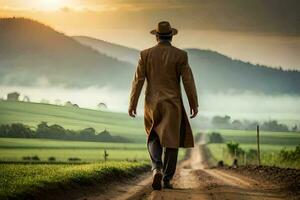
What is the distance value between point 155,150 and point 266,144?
2258 inches

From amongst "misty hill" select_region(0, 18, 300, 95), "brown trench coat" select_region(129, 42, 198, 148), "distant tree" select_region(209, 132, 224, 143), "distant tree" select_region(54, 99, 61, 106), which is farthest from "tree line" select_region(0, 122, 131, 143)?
"brown trench coat" select_region(129, 42, 198, 148)

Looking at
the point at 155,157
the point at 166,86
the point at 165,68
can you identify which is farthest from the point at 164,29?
the point at 155,157

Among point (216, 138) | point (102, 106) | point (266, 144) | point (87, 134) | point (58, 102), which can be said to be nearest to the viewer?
point (266, 144)

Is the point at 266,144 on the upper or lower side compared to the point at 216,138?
lower

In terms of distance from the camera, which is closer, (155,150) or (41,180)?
(41,180)

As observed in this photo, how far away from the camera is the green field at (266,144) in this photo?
3559cm

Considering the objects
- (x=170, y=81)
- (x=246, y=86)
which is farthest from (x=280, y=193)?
(x=246, y=86)

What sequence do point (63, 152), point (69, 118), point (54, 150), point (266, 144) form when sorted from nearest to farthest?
point (54, 150)
point (63, 152)
point (266, 144)
point (69, 118)

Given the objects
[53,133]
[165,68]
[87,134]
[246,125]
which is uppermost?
[246,125]

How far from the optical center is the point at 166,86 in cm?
1452

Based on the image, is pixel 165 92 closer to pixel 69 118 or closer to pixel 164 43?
pixel 164 43

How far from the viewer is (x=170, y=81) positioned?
572 inches

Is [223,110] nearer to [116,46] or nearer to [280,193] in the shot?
[116,46]

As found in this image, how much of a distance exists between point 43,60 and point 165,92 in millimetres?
146005
